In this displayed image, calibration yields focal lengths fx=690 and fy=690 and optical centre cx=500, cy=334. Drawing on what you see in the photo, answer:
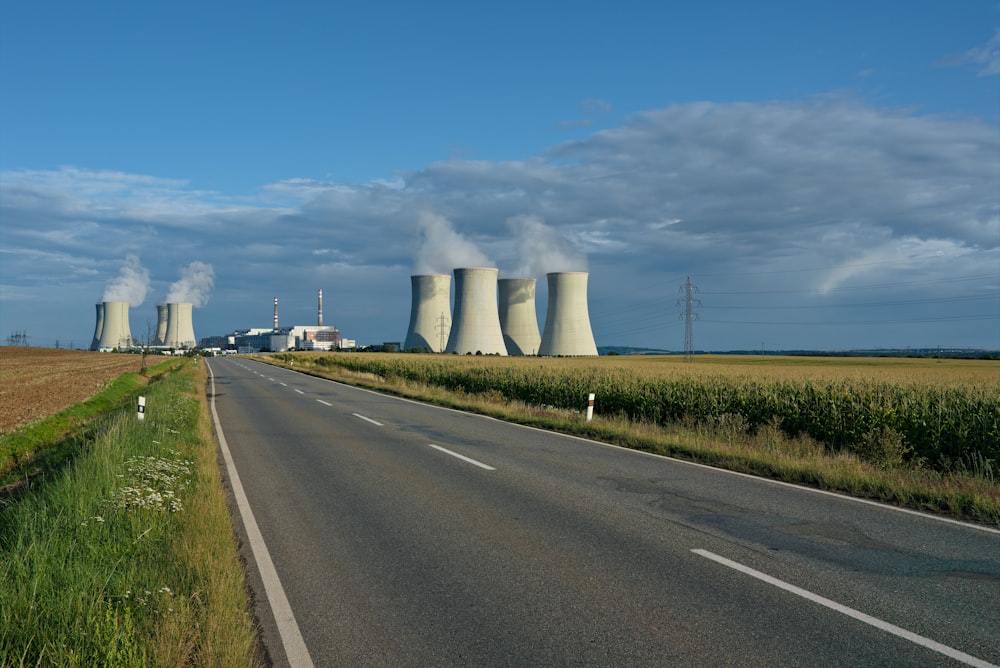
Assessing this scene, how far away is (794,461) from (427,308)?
58039mm

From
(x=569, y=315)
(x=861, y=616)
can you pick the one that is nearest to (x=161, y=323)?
(x=569, y=315)

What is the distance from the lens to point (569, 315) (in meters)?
57.2

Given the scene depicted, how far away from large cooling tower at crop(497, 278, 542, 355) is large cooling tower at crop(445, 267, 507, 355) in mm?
10748

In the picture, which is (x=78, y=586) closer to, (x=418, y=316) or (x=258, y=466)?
(x=258, y=466)

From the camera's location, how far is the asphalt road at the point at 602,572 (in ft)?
12.4

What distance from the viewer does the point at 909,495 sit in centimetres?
766

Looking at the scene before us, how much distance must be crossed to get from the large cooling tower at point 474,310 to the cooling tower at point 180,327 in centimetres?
6562

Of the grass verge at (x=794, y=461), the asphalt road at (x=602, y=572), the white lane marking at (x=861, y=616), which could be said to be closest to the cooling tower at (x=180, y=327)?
the grass verge at (x=794, y=461)

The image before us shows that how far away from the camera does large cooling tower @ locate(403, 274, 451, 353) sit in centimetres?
6594

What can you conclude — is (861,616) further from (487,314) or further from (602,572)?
(487,314)

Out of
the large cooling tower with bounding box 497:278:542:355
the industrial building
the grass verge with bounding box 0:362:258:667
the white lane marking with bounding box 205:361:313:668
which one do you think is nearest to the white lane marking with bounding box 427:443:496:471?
the white lane marking with bounding box 205:361:313:668

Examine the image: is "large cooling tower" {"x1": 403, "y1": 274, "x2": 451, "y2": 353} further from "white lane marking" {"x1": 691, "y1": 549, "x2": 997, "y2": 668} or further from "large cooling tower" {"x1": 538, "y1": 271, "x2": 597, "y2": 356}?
"white lane marking" {"x1": 691, "y1": 549, "x2": 997, "y2": 668}

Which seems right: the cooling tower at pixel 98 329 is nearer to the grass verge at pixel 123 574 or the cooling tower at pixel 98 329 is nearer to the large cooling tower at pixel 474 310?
the large cooling tower at pixel 474 310

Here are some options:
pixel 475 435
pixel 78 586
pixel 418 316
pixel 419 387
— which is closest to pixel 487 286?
pixel 418 316
